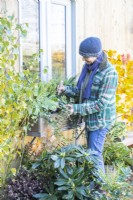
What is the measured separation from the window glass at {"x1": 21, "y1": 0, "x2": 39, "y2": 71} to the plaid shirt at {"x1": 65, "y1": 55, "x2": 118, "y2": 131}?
2.32 feet

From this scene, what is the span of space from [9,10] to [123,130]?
1.96 m

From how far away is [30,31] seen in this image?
4219 mm

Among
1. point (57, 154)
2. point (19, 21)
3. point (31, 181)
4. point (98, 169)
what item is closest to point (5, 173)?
point (31, 181)

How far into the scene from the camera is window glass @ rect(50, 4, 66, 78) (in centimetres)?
450

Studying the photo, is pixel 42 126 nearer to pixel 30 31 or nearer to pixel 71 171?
pixel 71 171

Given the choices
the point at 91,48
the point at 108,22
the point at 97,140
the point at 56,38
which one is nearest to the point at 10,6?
the point at 56,38

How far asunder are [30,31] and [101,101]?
1.14 meters

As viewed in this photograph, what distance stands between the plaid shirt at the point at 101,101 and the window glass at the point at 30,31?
0.71 m

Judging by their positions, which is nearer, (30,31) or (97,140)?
(97,140)

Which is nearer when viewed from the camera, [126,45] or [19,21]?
[19,21]

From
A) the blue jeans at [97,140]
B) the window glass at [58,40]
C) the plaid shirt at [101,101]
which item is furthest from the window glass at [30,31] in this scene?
the blue jeans at [97,140]

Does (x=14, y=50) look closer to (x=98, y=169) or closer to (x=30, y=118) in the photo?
(x=30, y=118)

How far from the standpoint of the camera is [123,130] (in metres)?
4.81

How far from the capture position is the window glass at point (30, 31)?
13.5ft
